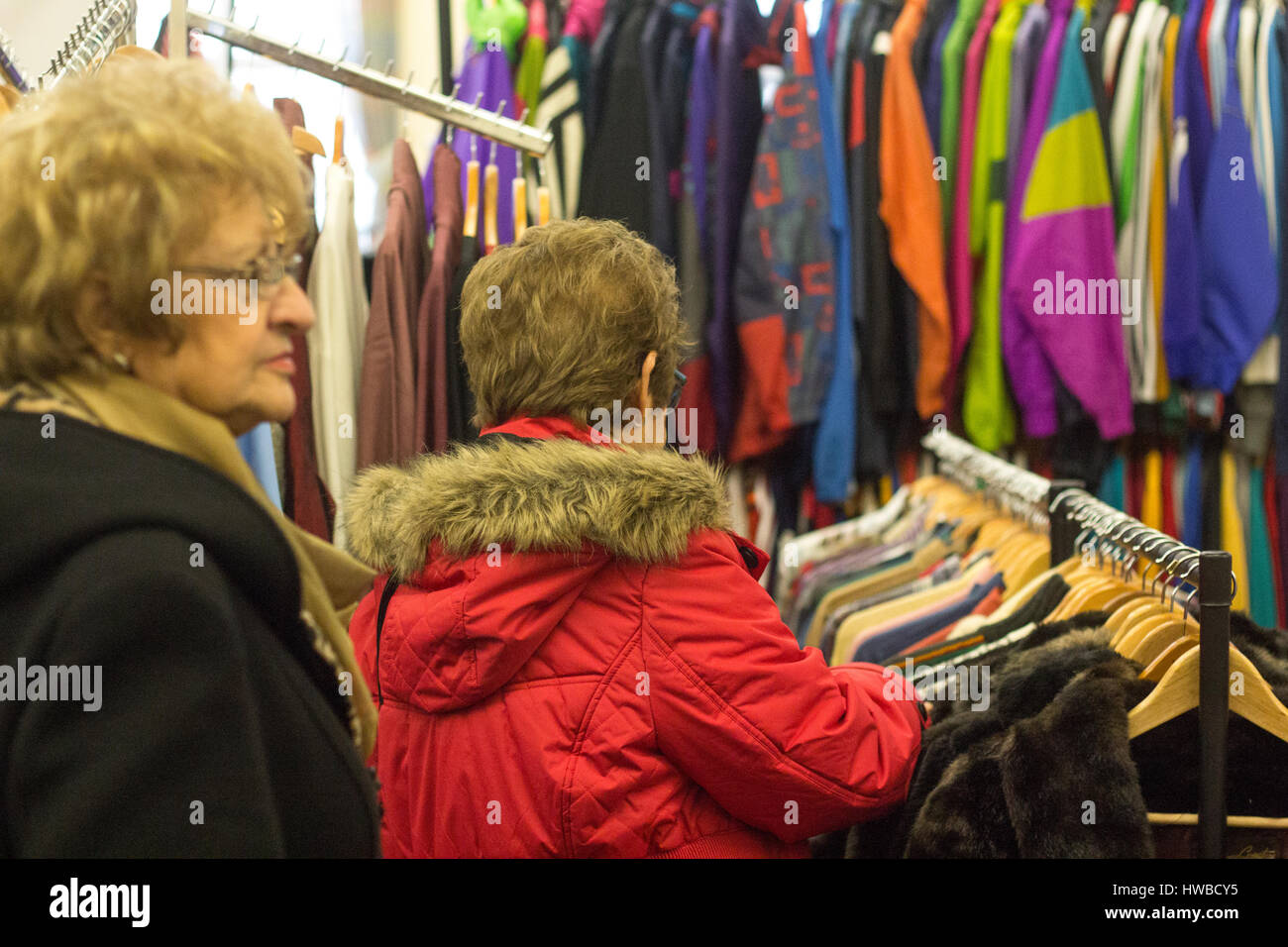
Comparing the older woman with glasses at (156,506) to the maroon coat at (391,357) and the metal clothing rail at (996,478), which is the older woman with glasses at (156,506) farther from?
the metal clothing rail at (996,478)

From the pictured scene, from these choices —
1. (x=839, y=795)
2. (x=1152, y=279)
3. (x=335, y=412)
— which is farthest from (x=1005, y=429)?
(x=839, y=795)

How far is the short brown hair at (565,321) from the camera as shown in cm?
121

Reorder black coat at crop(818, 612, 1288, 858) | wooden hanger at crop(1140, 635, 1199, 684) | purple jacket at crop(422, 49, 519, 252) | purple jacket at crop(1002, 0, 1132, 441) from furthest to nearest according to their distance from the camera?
1. purple jacket at crop(1002, 0, 1132, 441)
2. purple jacket at crop(422, 49, 519, 252)
3. wooden hanger at crop(1140, 635, 1199, 684)
4. black coat at crop(818, 612, 1288, 858)

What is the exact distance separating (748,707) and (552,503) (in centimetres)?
28

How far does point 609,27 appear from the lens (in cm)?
288

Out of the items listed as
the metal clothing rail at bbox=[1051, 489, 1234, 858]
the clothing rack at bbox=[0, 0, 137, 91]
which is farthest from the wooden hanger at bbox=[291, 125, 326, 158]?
the metal clothing rail at bbox=[1051, 489, 1234, 858]

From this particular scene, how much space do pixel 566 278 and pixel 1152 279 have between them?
2.05 m

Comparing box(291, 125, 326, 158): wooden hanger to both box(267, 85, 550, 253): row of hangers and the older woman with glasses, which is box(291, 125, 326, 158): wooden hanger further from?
the older woman with glasses

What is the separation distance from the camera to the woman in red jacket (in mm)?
1136

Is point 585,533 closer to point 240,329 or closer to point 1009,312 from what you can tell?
point 240,329

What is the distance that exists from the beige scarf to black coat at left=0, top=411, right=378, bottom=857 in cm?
3

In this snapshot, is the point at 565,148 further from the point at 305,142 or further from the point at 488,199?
the point at 305,142

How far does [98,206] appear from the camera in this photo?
2.45ft

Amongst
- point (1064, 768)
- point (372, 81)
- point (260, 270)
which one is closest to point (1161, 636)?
point (1064, 768)
